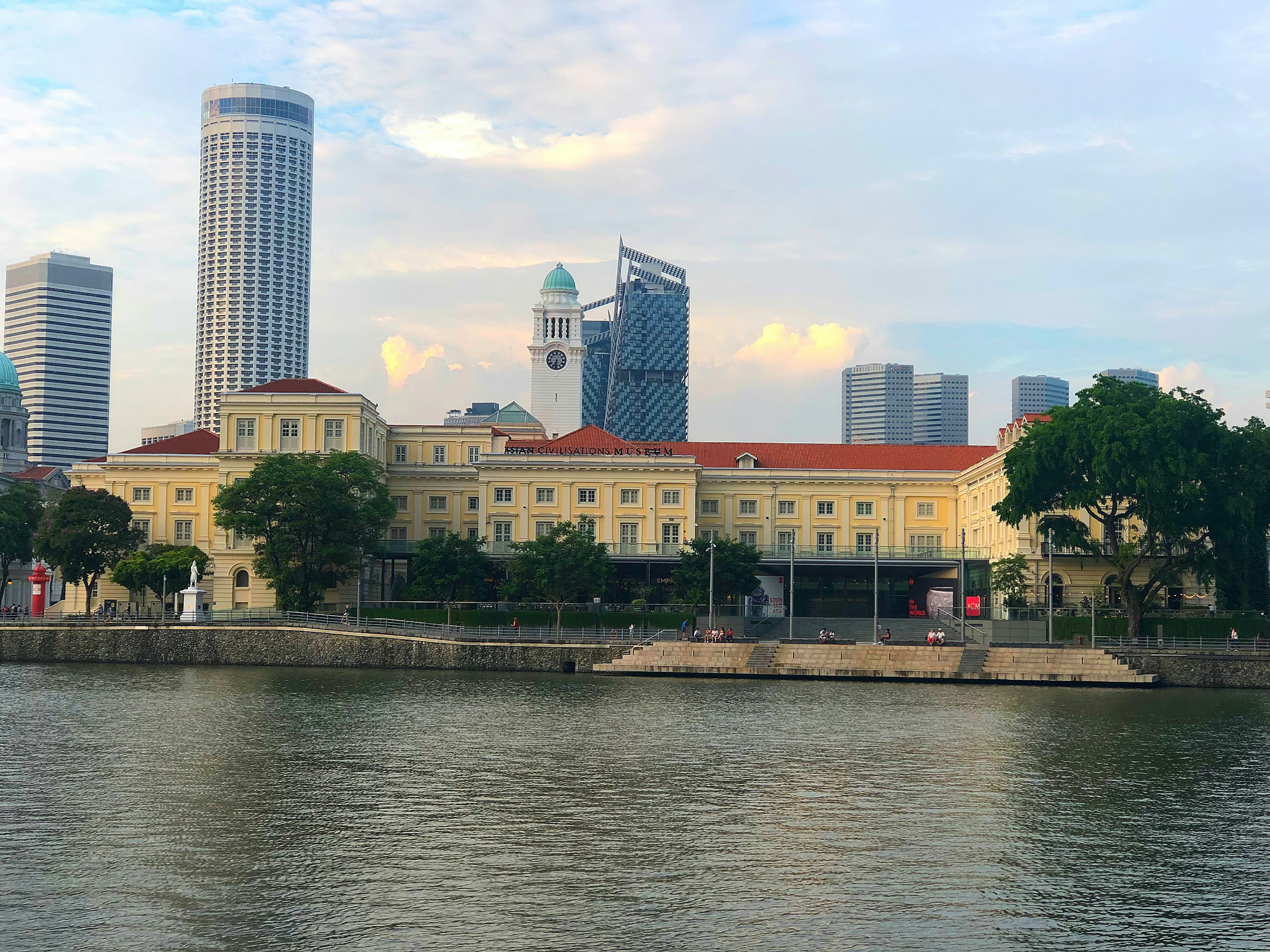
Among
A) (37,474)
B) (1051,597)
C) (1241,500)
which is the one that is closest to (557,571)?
(1051,597)

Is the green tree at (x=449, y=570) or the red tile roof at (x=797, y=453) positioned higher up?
the red tile roof at (x=797, y=453)

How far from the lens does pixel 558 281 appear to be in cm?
19512

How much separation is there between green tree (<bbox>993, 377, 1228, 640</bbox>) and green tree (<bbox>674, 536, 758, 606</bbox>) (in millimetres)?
18621

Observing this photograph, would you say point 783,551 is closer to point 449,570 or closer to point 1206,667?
point 449,570

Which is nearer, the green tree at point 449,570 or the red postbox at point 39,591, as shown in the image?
the green tree at point 449,570

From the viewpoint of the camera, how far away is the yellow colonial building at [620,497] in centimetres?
11338

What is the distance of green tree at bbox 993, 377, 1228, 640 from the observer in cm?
8225

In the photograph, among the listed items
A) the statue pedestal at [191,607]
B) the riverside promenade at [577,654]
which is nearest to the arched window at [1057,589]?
the riverside promenade at [577,654]

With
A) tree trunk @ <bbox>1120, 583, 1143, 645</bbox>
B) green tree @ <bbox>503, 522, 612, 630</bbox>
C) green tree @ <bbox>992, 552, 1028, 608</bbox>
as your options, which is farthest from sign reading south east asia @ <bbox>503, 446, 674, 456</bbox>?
tree trunk @ <bbox>1120, 583, 1143, 645</bbox>

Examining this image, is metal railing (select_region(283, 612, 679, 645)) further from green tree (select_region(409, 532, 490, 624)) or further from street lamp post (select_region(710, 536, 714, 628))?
green tree (select_region(409, 532, 490, 624))

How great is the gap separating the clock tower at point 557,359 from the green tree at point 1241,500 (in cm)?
10861

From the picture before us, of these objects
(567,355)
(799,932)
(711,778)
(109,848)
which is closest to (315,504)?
(711,778)

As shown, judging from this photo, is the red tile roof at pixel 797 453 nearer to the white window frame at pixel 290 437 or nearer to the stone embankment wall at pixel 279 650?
the white window frame at pixel 290 437

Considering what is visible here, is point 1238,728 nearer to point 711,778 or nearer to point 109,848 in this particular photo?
point 711,778
